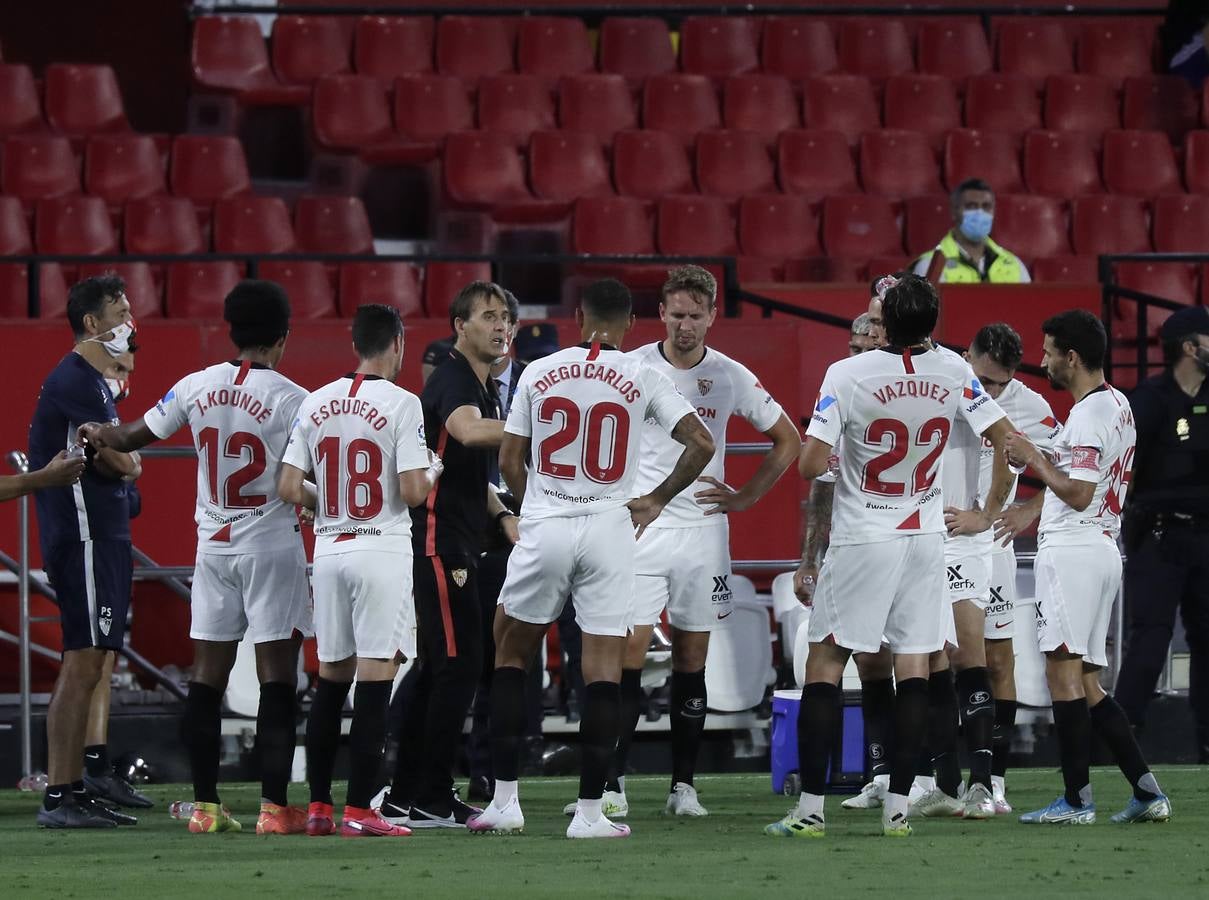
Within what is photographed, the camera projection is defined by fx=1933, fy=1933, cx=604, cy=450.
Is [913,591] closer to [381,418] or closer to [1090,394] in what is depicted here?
[1090,394]

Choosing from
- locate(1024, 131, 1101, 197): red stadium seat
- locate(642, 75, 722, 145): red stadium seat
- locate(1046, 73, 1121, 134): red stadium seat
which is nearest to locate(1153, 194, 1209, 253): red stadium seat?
locate(1024, 131, 1101, 197): red stadium seat

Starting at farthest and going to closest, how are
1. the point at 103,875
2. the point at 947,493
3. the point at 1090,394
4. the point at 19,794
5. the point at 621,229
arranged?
the point at 621,229 → the point at 19,794 → the point at 947,493 → the point at 1090,394 → the point at 103,875

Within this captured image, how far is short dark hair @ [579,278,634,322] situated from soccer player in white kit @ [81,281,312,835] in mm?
1098

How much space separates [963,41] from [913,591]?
956 cm

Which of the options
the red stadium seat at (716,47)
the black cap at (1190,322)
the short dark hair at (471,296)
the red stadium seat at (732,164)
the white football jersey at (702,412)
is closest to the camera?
the short dark hair at (471,296)

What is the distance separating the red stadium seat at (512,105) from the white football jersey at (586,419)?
752 centimetres

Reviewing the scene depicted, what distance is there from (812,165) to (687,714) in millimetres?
7063

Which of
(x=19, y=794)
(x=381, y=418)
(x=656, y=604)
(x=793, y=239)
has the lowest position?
(x=19, y=794)

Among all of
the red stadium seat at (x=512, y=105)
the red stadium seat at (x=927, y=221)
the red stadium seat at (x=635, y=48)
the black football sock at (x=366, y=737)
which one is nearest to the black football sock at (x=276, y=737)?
the black football sock at (x=366, y=737)

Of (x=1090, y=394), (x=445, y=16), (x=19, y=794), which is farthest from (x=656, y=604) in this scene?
(x=445, y=16)

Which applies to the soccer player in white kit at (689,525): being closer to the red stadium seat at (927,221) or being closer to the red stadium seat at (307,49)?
the red stadium seat at (927,221)

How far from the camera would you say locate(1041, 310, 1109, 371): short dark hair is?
22.7 ft

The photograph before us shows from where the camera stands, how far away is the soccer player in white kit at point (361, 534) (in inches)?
257

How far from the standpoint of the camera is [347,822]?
6.59m
